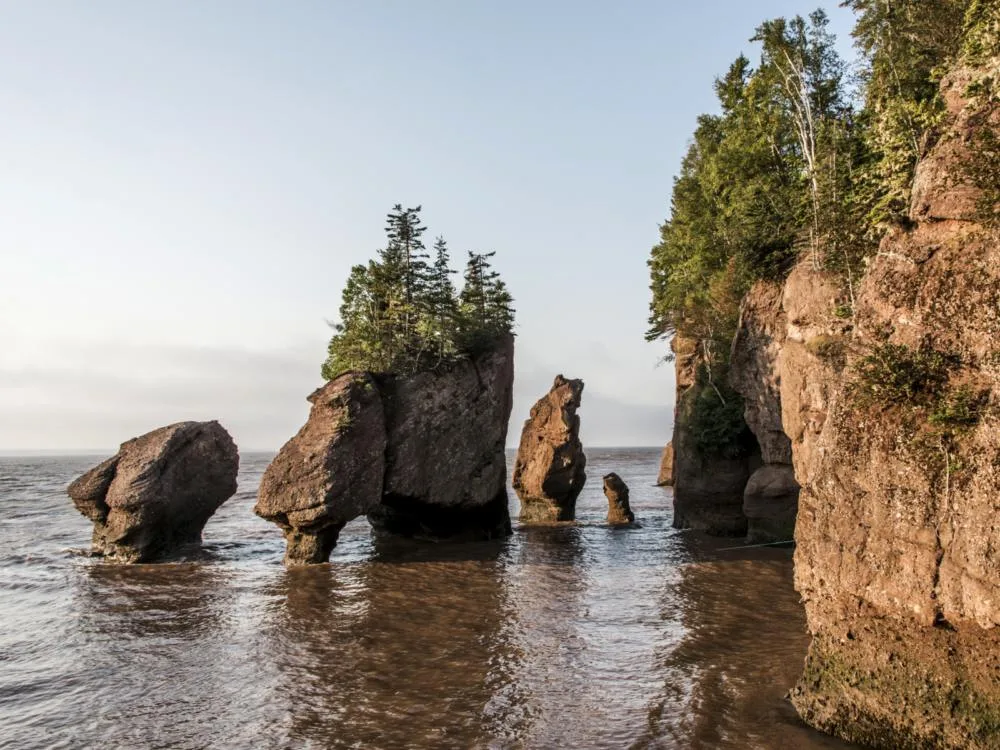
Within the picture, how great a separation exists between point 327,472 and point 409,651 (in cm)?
1143

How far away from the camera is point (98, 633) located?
18391 millimetres

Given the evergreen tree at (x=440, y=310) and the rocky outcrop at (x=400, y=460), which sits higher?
the evergreen tree at (x=440, y=310)

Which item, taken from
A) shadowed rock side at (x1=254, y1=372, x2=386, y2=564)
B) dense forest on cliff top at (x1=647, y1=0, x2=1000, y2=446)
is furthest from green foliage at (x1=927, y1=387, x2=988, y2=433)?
shadowed rock side at (x1=254, y1=372, x2=386, y2=564)

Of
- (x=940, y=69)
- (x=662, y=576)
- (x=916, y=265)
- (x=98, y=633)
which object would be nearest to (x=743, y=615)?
(x=662, y=576)

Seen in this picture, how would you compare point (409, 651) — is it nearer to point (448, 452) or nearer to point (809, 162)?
point (448, 452)

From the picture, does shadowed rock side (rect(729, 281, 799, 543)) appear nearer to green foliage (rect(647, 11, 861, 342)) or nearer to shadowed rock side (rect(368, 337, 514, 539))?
green foliage (rect(647, 11, 861, 342))

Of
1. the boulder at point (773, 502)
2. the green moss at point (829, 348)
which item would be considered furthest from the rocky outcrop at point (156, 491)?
the green moss at point (829, 348)

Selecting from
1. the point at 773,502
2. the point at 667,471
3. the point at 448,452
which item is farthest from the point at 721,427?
the point at 667,471

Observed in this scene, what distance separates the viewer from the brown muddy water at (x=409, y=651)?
1198 cm

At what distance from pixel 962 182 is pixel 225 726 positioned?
15438mm

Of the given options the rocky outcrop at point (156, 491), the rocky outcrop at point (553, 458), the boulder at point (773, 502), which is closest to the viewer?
the boulder at point (773, 502)

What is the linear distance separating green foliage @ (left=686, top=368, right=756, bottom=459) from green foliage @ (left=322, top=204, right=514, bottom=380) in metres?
11.0

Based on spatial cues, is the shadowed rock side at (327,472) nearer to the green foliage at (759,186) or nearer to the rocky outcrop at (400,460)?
the rocky outcrop at (400,460)

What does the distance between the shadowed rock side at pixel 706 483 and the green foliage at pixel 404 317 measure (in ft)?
36.8
